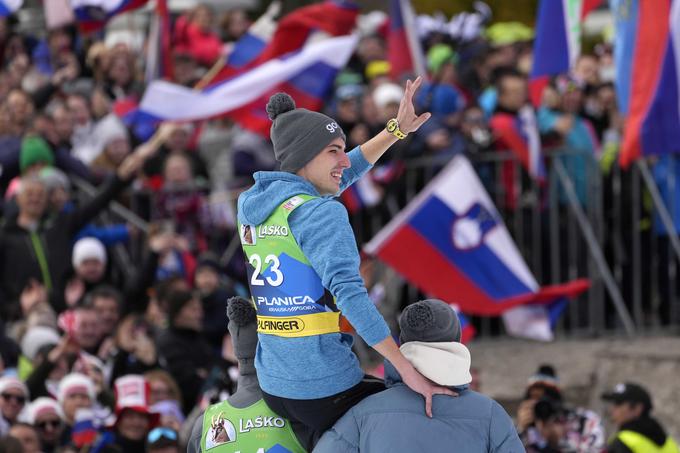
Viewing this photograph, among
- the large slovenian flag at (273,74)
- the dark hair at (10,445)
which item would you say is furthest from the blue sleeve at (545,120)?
the dark hair at (10,445)

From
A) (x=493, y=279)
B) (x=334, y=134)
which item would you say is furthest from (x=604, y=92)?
(x=334, y=134)

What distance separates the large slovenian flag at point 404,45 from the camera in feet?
46.8

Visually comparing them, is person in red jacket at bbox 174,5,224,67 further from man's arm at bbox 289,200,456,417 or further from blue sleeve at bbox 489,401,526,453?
blue sleeve at bbox 489,401,526,453

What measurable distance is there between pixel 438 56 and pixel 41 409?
6378mm

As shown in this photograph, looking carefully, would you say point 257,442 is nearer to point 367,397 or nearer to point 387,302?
point 367,397

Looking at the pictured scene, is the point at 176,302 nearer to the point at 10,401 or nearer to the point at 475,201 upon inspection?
the point at 10,401

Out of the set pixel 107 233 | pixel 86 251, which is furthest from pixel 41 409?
pixel 107 233

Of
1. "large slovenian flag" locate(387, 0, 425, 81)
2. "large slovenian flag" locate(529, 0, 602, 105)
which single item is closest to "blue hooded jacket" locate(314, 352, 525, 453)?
"large slovenian flag" locate(529, 0, 602, 105)

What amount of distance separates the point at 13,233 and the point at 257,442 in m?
5.87

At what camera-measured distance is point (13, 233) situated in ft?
39.1

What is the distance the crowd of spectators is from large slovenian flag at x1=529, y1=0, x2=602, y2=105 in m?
0.61

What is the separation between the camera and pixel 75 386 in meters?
10.1

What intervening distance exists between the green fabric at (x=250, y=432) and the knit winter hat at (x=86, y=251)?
5.39 m

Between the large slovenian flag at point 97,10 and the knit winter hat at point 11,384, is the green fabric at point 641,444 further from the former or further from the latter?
the large slovenian flag at point 97,10
